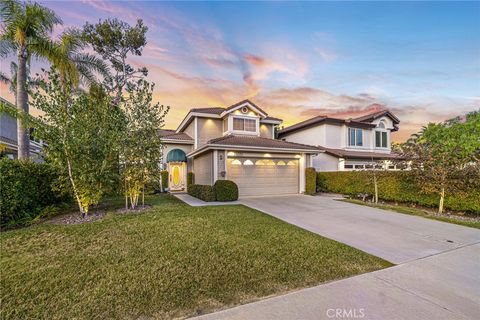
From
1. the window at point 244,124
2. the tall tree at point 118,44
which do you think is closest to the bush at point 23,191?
the window at point 244,124

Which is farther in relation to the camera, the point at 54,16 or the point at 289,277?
the point at 54,16

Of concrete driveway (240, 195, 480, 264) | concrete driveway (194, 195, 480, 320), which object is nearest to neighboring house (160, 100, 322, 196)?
concrete driveway (240, 195, 480, 264)

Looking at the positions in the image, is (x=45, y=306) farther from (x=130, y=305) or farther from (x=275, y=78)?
(x=275, y=78)

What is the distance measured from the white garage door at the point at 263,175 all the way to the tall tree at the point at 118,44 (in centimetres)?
1210

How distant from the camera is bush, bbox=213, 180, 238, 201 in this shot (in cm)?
1134

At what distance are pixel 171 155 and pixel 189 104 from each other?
189 inches

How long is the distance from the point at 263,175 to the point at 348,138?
38.2 feet

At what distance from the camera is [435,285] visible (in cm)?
327

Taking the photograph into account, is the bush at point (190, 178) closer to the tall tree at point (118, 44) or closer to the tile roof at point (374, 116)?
the tall tree at point (118, 44)

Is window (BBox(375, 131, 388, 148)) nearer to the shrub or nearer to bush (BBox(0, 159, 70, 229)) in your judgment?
the shrub

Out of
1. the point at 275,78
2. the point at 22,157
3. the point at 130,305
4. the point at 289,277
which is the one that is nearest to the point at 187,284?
the point at 130,305

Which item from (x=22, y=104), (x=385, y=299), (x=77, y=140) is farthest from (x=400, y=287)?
(x=22, y=104)

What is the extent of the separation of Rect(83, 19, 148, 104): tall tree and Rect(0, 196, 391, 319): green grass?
A: 51.4 feet

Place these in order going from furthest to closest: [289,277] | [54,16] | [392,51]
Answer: [392,51]
[54,16]
[289,277]
